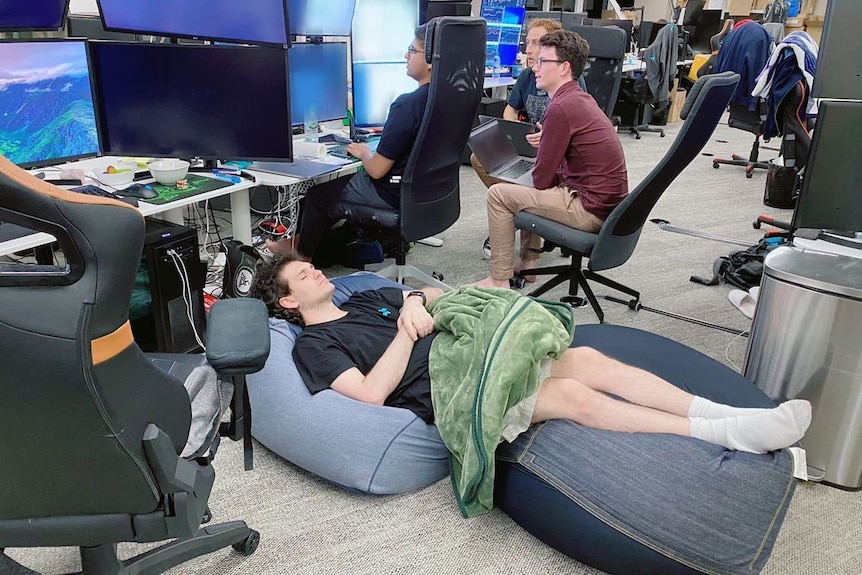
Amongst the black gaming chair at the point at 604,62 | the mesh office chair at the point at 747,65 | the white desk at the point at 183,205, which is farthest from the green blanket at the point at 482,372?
the mesh office chair at the point at 747,65

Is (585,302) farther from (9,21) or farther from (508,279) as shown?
(9,21)

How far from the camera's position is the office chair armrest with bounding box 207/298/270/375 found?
1216 millimetres

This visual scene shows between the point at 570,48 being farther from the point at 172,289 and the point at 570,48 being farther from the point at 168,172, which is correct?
the point at 172,289

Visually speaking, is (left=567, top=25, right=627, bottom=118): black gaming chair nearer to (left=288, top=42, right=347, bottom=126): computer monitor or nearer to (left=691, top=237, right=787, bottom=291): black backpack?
(left=691, top=237, right=787, bottom=291): black backpack

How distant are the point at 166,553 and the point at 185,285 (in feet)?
3.87

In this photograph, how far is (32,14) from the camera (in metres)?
2.39

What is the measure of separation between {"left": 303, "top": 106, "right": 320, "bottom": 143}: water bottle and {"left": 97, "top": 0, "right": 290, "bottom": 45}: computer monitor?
505 millimetres

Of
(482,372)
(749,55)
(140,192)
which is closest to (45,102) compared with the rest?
(140,192)

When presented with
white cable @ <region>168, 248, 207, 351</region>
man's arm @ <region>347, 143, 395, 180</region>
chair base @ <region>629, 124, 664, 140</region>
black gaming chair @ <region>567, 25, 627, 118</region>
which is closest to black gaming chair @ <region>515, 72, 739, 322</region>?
man's arm @ <region>347, 143, 395, 180</region>

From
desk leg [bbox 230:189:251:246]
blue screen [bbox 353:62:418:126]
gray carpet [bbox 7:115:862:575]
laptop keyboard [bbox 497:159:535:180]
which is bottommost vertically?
gray carpet [bbox 7:115:862:575]

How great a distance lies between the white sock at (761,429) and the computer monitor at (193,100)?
179 centimetres

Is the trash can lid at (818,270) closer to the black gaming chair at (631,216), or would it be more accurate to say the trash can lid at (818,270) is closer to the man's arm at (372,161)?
the black gaming chair at (631,216)

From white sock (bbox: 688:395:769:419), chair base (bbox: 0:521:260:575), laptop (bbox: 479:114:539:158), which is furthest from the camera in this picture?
laptop (bbox: 479:114:539:158)

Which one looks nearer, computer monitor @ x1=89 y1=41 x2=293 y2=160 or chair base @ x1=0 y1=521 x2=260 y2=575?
chair base @ x1=0 y1=521 x2=260 y2=575
